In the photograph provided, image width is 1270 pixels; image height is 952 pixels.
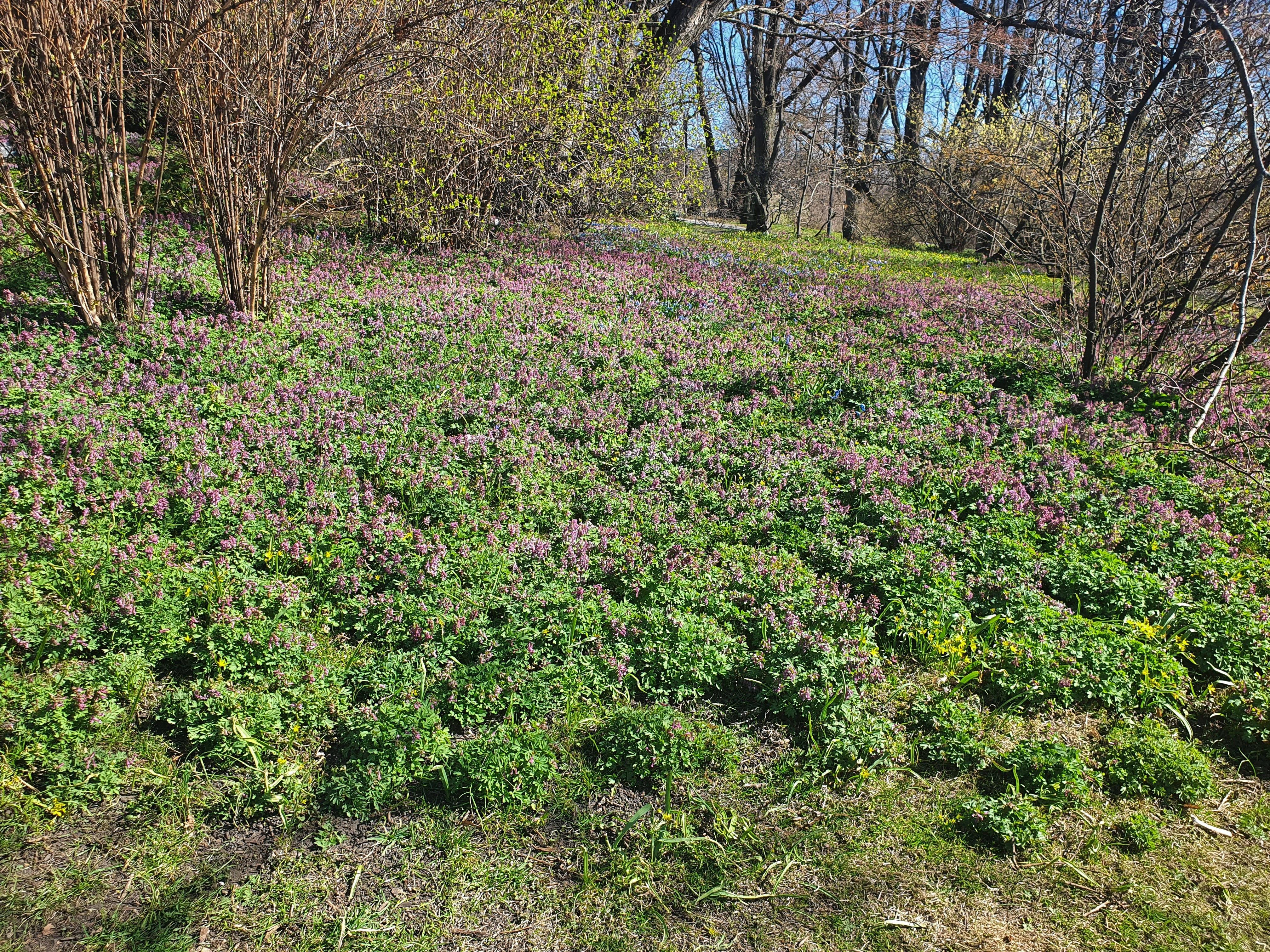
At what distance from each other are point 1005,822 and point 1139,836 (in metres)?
0.51

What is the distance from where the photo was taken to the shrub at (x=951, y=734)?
3180 millimetres

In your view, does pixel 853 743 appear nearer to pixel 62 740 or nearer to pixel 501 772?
pixel 501 772

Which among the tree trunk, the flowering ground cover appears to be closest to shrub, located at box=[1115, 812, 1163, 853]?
the flowering ground cover

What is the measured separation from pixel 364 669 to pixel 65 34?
5654mm

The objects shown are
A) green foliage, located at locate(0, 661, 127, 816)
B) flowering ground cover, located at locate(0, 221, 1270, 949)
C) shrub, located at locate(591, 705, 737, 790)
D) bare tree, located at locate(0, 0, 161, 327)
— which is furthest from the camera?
bare tree, located at locate(0, 0, 161, 327)

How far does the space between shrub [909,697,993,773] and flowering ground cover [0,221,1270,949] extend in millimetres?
15

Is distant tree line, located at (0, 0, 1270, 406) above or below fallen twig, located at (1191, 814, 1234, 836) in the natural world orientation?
above

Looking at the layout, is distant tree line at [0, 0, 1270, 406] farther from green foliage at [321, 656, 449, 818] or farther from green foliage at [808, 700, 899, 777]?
green foliage at [321, 656, 449, 818]

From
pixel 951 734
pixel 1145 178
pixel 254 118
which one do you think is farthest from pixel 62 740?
pixel 1145 178

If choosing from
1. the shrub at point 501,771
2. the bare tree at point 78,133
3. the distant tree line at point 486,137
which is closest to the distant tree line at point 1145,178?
the distant tree line at point 486,137

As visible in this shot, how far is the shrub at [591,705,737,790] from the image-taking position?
120 inches

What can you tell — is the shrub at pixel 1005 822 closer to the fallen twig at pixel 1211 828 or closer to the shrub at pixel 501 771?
the fallen twig at pixel 1211 828

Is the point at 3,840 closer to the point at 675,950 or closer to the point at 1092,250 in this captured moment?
the point at 675,950

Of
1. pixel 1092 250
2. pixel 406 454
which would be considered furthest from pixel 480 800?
pixel 1092 250
